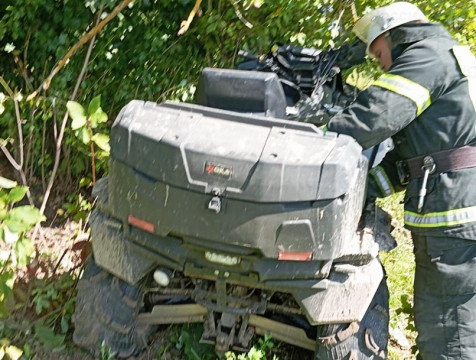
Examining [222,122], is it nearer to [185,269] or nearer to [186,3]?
[185,269]

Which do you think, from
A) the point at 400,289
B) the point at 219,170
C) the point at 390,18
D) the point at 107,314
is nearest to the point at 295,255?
the point at 219,170

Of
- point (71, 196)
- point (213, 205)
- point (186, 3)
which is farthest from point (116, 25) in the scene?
point (213, 205)

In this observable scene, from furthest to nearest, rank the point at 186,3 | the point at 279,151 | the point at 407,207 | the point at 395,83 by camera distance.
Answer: the point at 186,3
the point at 407,207
the point at 395,83
the point at 279,151

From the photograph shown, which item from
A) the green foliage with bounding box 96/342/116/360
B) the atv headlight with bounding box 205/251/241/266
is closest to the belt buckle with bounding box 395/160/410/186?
the atv headlight with bounding box 205/251/241/266

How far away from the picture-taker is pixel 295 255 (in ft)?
7.95

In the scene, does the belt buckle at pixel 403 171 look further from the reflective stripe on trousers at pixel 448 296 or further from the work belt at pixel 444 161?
the reflective stripe on trousers at pixel 448 296

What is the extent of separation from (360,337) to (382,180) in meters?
0.81

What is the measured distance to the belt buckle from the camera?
9.85 ft

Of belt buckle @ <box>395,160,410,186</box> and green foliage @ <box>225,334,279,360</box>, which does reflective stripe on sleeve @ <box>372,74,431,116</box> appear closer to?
belt buckle @ <box>395,160,410,186</box>

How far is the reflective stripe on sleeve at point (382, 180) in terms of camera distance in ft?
10.3

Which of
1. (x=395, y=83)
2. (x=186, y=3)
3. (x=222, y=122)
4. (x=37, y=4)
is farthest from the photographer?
(x=186, y=3)

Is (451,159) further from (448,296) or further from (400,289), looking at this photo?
(400,289)

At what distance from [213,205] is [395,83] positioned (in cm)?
101

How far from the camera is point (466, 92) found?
279 centimetres
